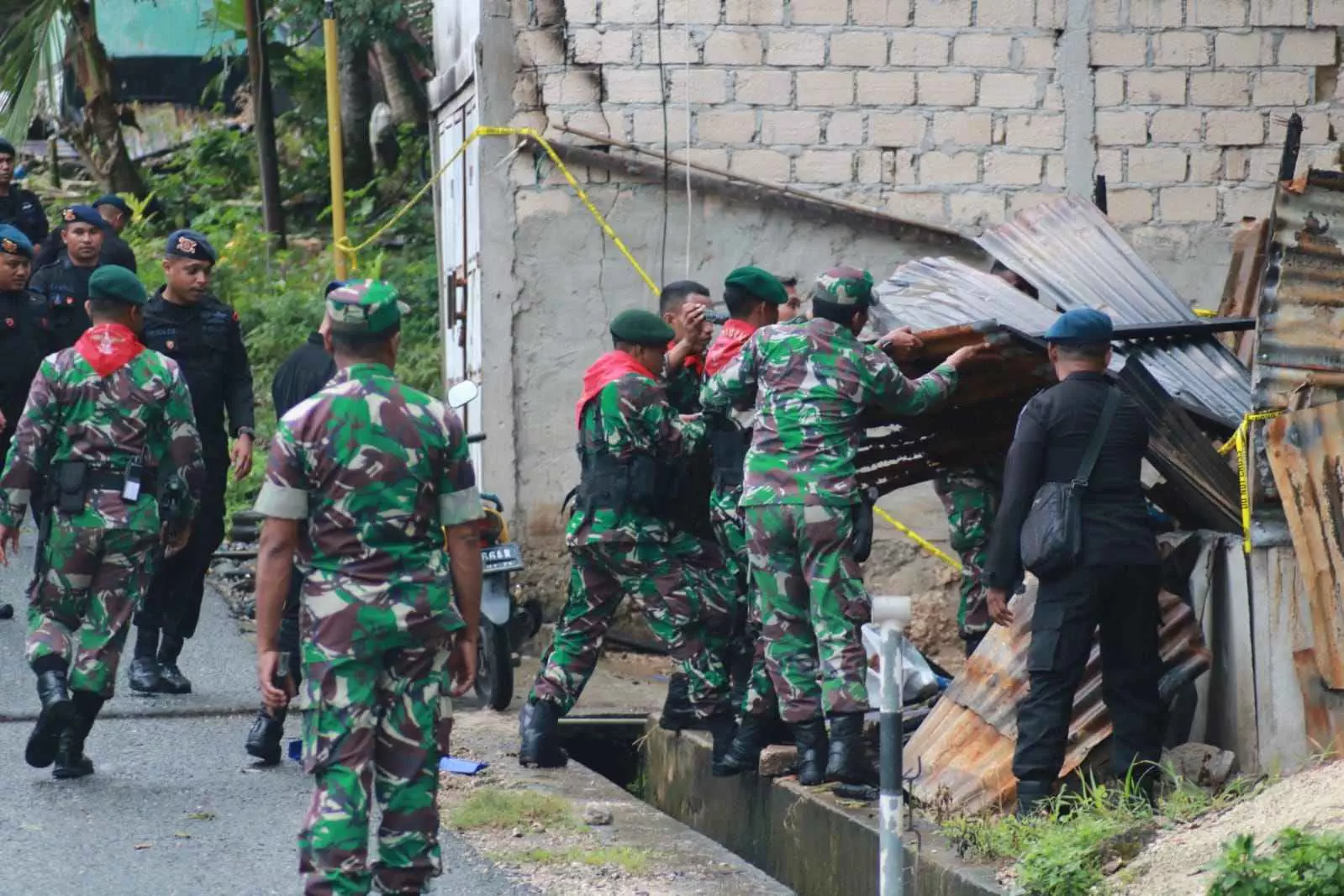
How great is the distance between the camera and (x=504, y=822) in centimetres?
677

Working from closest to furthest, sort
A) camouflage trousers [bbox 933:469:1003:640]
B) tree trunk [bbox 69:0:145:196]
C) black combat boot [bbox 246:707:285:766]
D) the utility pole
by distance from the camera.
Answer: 1. black combat boot [bbox 246:707:285:766]
2. camouflage trousers [bbox 933:469:1003:640]
3. the utility pole
4. tree trunk [bbox 69:0:145:196]

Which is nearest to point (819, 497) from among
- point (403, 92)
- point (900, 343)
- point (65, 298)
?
point (900, 343)

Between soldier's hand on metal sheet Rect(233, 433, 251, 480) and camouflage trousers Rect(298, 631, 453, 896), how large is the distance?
3.39m

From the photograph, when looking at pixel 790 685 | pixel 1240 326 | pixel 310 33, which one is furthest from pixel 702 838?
pixel 310 33

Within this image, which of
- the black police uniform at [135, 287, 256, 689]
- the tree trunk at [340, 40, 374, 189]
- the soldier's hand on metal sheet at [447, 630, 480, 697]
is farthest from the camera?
the tree trunk at [340, 40, 374, 189]

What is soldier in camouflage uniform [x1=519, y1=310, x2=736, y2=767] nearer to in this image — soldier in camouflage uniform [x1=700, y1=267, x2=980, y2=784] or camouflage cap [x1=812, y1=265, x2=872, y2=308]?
soldier in camouflage uniform [x1=700, y1=267, x2=980, y2=784]

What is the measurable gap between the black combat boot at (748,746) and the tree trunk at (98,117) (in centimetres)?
1200

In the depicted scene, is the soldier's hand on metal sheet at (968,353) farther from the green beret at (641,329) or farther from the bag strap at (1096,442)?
the green beret at (641,329)

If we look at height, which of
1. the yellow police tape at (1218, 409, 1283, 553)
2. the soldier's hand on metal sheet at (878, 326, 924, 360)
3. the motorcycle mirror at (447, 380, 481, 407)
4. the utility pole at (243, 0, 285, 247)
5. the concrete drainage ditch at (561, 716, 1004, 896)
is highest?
the utility pole at (243, 0, 285, 247)

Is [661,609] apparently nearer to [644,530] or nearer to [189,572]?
[644,530]

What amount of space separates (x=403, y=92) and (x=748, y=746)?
1292 centimetres

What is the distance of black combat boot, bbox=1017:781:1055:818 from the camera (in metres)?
5.85

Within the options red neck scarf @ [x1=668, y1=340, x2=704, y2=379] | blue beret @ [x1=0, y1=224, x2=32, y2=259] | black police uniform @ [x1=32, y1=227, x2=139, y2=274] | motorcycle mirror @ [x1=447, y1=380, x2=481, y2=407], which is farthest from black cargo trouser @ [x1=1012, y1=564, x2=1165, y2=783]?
black police uniform @ [x1=32, y1=227, x2=139, y2=274]

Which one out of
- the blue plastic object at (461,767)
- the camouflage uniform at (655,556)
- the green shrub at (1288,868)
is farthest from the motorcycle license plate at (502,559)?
the green shrub at (1288,868)
